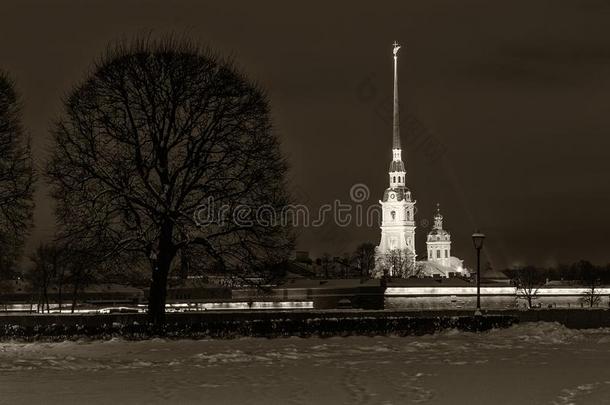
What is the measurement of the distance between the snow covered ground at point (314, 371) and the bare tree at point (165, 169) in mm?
7095

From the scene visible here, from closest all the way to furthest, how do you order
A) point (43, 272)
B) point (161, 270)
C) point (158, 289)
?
point (161, 270), point (158, 289), point (43, 272)

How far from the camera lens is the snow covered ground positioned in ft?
70.9

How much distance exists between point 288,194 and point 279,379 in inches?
846

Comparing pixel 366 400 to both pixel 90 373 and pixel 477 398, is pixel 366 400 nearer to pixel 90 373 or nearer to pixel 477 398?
pixel 477 398

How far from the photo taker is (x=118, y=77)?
4494 cm

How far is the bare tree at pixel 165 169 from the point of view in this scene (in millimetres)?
43625

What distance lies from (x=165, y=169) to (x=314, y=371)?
65.4 ft

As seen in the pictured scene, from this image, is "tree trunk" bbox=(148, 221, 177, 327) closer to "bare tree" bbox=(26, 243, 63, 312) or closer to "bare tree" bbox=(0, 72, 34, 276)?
"bare tree" bbox=(0, 72, 34, 276)

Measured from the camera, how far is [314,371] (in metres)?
26.4

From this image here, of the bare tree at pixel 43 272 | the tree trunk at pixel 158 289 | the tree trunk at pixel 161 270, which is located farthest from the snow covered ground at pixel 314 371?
the bare tree at pixel 43 272

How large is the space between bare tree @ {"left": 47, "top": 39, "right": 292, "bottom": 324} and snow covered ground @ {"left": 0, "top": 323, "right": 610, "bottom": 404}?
710 cm

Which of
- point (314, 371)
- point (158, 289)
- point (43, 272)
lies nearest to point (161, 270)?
point (158, 289)

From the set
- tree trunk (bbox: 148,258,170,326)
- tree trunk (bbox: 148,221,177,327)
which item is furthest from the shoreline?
tree trunk (bbox: 148,221,177,327)

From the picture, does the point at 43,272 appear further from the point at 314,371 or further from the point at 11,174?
the point at 314,371
